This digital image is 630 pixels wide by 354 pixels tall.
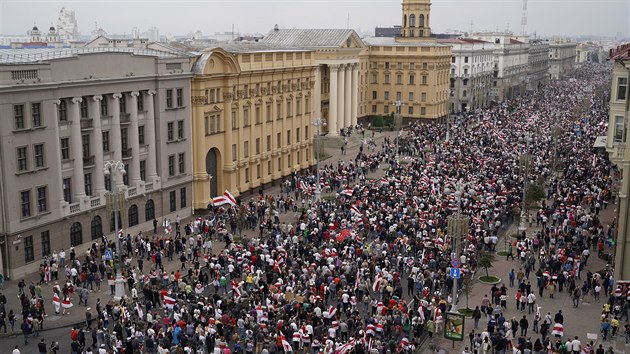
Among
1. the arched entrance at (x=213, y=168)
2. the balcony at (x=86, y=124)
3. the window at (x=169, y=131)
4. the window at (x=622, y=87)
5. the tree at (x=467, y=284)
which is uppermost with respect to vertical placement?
the window at (x=622, y=87)

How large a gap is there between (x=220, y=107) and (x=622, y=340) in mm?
34014

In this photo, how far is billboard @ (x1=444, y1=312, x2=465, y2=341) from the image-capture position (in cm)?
2866

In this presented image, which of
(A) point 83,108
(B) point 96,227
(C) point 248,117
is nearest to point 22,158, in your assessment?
(A) point 83,108

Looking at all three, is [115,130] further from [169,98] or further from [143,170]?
[169,98]

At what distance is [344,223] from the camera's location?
147 feet

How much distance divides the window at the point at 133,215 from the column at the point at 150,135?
252 centimetres

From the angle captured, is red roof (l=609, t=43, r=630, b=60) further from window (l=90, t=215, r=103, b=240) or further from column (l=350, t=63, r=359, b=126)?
column (l=350, t=63, r=359, b=126)

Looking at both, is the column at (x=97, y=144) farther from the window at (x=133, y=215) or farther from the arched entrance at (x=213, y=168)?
the arched entrance at (x=213, y=168)

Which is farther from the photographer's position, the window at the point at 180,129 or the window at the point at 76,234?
the window at the point at 180,129

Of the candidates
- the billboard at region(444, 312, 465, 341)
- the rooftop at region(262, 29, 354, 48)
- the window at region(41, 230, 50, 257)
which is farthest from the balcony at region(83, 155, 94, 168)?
the rooftop at region(262, 29, 354, 48)

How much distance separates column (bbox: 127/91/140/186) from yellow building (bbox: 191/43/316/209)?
21.3 ft

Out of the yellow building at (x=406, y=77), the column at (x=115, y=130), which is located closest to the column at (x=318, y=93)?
the yellow building at (x=406, y=77)

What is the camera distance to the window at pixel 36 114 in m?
38.5

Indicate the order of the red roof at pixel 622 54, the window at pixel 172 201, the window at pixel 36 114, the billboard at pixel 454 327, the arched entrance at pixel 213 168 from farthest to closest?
the arched entrance at pixel 213 168
the window at pixel 172 201
the red roof at pixel 622 54
the window at pixel 36 114
the billboard at pixel 454 327
